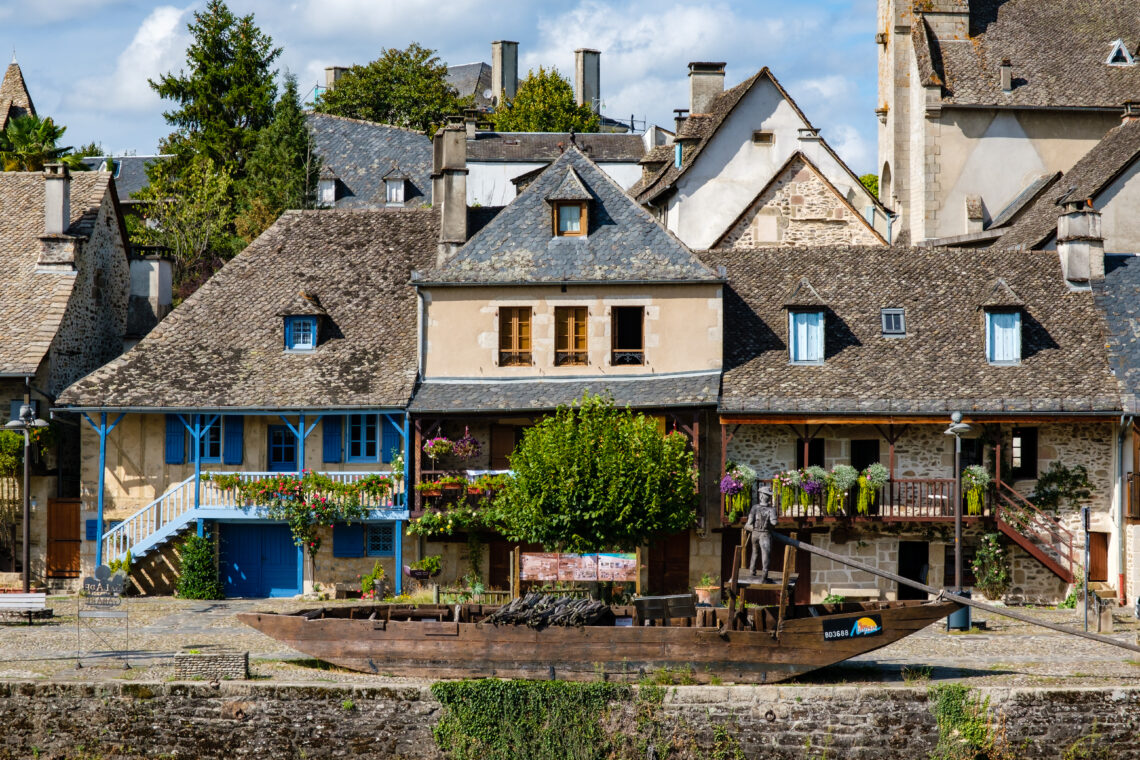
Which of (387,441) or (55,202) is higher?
(55,202)

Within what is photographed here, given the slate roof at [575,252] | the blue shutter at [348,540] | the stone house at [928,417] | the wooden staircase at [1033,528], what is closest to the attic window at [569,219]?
the slate roof at [575,252]

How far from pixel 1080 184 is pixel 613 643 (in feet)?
68.0

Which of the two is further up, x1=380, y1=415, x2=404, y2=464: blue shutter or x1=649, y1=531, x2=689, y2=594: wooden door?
x1=380, y1=415, x2=404, y2=464: blue shutter

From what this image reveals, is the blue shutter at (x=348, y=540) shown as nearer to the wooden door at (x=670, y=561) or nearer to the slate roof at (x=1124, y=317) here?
the wooden door at (x=670, y=561)

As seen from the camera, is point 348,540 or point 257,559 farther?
point 257,559

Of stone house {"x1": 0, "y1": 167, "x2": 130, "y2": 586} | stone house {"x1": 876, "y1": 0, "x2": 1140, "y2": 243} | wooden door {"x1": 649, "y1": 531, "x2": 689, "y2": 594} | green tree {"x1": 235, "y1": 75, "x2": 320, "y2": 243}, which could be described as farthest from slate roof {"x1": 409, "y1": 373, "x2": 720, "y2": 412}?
stone house {"x1": 876, "y1": 0, "x2": 1140, "y2": 243}

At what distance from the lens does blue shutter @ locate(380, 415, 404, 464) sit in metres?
32.8

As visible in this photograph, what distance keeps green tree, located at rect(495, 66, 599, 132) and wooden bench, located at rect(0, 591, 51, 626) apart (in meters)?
45.8

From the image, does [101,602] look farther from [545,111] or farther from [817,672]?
[545,111]

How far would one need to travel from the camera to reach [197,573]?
31.7 m

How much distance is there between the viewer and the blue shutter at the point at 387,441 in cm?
3281

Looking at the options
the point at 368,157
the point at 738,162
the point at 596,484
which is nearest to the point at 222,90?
the point at 368,157

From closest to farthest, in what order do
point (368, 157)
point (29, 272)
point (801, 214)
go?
point (29, 272) → point (801, 214) → point (368, 157)

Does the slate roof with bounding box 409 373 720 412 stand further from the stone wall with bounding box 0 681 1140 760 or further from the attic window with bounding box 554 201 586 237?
the stone wall with bounding box 0 681 1140 760
